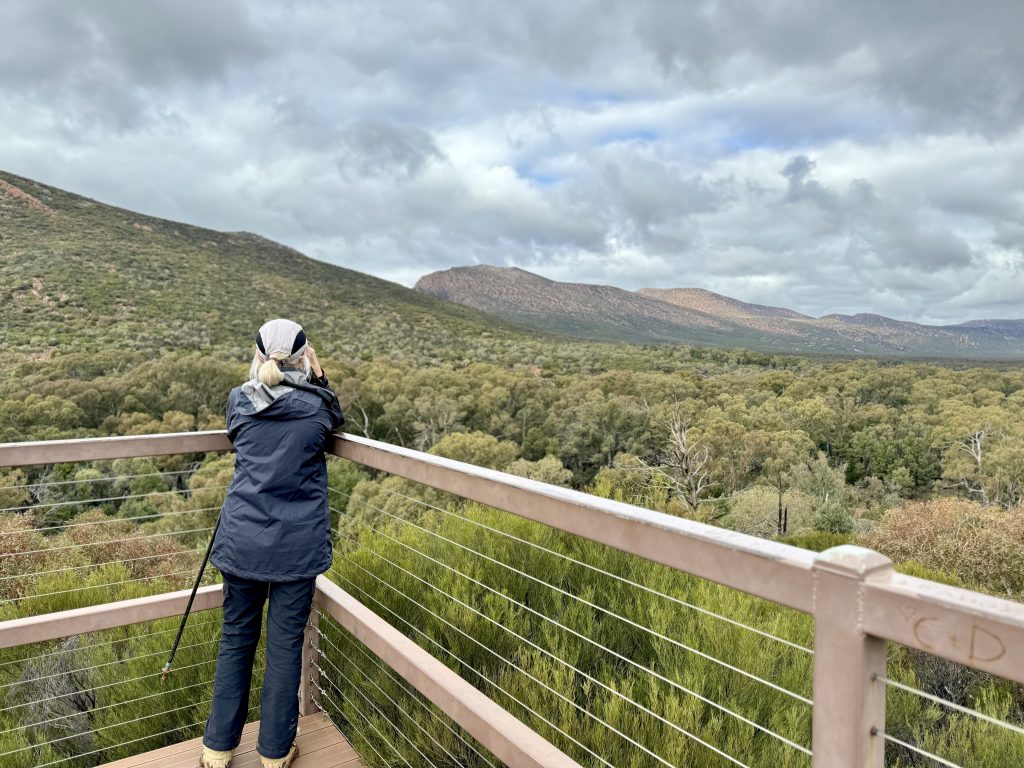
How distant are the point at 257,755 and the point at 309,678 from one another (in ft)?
1.12

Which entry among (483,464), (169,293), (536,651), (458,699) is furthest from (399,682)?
(169,293)

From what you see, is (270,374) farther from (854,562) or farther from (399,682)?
(854,562)

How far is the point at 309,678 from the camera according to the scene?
266cm

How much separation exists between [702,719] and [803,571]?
79.2 inches

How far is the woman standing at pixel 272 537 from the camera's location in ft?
7.01

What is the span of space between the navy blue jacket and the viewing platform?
0.20 metres

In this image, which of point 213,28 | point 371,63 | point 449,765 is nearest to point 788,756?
point 449,765

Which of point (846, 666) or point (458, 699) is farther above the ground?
point (846, 666)

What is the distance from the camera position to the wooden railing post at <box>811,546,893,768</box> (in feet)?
2.72

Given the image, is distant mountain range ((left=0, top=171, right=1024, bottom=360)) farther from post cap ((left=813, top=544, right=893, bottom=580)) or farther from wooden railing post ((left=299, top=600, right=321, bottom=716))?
post cap ((left=813, top=544, right=893, bottom=580))

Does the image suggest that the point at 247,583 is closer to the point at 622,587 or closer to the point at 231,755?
the point at 231,755

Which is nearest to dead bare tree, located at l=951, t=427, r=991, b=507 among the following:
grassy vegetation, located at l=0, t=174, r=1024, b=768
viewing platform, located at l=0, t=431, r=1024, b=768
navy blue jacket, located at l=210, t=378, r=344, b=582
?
grassy vegetation, located at l=0, t=174, r=1024, b=768

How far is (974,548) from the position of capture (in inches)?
509

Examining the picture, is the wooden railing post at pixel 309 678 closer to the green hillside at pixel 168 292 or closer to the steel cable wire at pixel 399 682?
the steel cable wire at pixel 399 682
